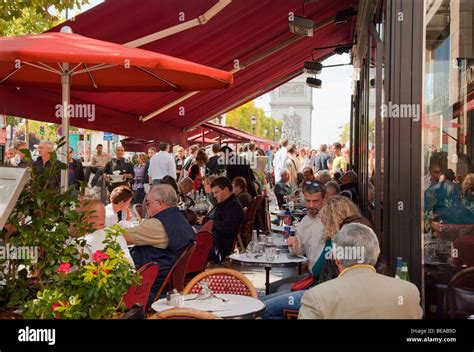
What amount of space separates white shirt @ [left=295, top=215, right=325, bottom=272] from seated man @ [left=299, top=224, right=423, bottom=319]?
2369mm

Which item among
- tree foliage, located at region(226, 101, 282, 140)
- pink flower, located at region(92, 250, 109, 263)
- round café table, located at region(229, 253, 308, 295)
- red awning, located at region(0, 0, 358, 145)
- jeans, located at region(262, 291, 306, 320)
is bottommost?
jeans, located at region(262, 291, 306, 320)

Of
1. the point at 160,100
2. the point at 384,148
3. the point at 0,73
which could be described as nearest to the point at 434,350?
the point at 384,148

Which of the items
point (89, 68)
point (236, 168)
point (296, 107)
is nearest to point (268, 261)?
point (89, 68)

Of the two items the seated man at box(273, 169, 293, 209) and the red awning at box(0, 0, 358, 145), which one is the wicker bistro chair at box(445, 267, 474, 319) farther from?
the seated man at box(273, 169, 293, 209)

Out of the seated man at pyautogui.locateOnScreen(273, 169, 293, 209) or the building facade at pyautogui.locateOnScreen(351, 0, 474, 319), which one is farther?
the seated man at pyautogui.locateOnScreen(273, 169, 293, 209)

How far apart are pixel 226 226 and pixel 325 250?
3477 mm

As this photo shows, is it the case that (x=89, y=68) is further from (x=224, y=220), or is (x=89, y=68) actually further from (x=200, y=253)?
(x=224, y=220)

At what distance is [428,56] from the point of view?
545 centimetres

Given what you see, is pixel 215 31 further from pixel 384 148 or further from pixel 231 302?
pixel 231 302

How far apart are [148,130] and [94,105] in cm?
242

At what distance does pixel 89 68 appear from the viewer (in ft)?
19.5

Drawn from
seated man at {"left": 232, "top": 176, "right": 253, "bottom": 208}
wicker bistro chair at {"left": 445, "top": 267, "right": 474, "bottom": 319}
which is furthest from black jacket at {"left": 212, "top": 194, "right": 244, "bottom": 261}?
wicker bistro chair at {"left": 445, "top": 267, "right": 474, "bottom": 319}

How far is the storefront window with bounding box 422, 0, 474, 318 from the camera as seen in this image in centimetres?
550

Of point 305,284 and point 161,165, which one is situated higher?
point 161,165
